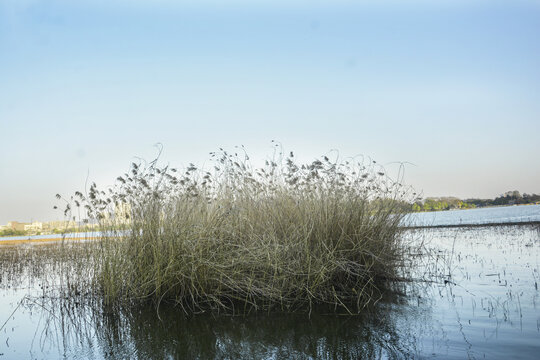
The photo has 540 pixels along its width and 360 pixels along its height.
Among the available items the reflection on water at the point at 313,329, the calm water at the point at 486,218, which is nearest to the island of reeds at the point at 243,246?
the reflection on water at the point at 313,329

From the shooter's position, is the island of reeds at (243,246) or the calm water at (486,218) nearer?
the island of reeds at (243,246)

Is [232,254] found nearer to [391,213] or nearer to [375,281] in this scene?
[375,281]

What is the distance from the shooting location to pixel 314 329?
15.8ft

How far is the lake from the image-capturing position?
413cm

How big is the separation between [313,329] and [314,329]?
0.04 feet

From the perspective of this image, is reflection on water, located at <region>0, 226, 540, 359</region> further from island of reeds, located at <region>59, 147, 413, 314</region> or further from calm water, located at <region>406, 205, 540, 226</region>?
calm water, located at <region>406, 205, 540, 226</region>

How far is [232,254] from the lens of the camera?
6.53 metres

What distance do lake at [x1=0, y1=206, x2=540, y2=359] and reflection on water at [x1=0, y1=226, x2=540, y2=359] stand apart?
1 centimetres

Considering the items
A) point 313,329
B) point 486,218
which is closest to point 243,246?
point 313,329

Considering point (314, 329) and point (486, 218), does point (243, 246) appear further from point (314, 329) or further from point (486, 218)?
point (486, 218)

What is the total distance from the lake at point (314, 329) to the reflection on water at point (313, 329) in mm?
11

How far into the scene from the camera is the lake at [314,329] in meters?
4.13

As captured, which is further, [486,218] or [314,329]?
[486,218]

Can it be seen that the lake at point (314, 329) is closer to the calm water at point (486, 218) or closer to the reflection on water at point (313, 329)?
the reflection on water at point (313, 329)
